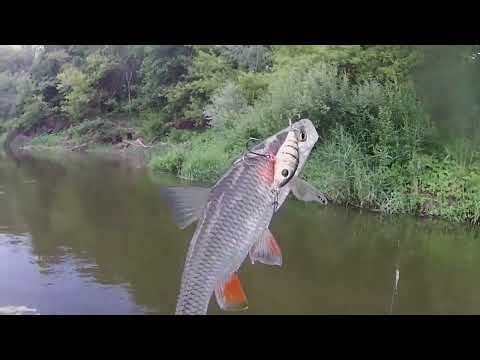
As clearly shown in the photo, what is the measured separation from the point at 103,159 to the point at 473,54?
17.3 m

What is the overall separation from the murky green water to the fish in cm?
396

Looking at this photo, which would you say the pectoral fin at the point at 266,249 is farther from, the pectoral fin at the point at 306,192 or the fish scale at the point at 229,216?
the pectoral fin at the point at 306,192

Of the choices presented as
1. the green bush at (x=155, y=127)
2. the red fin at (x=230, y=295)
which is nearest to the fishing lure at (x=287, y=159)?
the red fin at (x=230, y=295)

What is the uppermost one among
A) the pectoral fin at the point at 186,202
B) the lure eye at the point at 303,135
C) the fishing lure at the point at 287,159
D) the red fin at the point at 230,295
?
the lure eye at the point at 303,135

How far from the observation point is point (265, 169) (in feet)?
4.23

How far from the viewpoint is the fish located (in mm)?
1270

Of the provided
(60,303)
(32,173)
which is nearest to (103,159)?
(32,173)

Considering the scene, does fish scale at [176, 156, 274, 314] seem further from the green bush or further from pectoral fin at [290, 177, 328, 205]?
the green bush

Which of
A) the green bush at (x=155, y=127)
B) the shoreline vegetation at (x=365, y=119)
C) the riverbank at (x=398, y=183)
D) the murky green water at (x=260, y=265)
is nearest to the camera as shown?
the murky green water at (x=260, y=265)

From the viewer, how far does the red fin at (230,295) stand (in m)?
1.29

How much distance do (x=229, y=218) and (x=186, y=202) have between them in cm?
13

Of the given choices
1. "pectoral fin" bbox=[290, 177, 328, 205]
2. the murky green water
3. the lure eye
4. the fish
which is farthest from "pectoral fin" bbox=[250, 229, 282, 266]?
the murky green water
